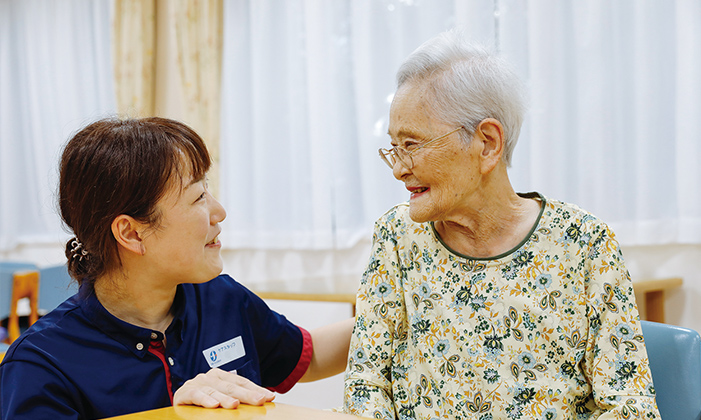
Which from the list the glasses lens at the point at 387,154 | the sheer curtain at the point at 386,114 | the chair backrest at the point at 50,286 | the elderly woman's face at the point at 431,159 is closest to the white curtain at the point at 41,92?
the chair backrest at the point at 50,286

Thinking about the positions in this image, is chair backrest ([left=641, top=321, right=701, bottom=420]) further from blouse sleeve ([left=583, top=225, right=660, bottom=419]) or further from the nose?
the nose

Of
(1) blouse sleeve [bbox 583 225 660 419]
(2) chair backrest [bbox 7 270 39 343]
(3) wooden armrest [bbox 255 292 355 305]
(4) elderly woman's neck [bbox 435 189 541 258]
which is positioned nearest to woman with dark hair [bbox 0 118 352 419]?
(4) elderly woman's neck [bbox 435 189 541 258]

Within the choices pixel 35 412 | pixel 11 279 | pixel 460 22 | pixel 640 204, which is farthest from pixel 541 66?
pixel 11 279

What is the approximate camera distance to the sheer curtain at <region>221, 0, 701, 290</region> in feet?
9.28

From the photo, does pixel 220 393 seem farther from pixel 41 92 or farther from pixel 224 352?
pixel 41 92

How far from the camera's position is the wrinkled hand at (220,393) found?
121 centimetres

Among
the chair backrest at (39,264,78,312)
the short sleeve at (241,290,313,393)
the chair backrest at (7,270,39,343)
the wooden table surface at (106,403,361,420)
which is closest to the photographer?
the wooden table surface at (106,403,361,420)

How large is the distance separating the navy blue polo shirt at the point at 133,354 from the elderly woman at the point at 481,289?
0.27 m

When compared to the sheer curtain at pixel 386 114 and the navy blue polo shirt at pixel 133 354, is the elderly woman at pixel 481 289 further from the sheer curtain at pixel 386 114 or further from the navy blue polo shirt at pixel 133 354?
the sheer curtain at pixel 386 114

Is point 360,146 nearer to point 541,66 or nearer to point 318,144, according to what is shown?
point 318,144

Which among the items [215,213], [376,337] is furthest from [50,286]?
[376,337]

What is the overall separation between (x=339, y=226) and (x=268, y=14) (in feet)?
4.66

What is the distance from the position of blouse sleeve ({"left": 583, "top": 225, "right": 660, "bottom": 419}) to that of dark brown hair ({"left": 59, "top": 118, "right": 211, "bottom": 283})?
909 mm

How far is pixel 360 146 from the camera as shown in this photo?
364 cm
